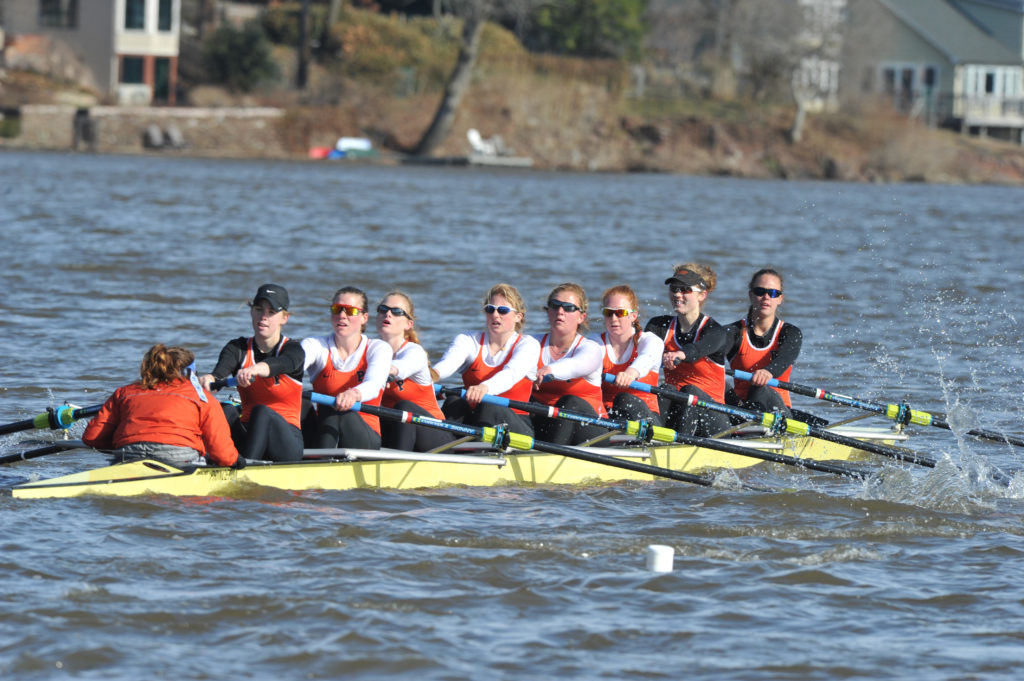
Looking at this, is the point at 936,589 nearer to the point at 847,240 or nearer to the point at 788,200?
the point at 847,240

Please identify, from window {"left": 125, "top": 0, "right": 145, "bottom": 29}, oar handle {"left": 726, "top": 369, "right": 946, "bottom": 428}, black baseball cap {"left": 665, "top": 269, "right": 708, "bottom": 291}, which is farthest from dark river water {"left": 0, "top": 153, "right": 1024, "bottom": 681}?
window {"left": 125, "top": 0, "right": 145, "bottom": 29}

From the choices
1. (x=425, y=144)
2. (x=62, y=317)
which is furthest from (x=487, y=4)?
(x=62, y=317)

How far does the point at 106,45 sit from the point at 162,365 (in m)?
43.7

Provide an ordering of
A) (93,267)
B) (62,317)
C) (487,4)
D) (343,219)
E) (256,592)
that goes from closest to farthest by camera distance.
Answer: (256,592) < (62,317) < (93,267) < (343,219) < (487,4)

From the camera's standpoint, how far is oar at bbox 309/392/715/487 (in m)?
8.50

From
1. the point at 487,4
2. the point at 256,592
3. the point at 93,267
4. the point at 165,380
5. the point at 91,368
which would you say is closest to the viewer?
the point at 256,592

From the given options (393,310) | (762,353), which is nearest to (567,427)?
(393,310)

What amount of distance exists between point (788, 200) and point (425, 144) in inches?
552

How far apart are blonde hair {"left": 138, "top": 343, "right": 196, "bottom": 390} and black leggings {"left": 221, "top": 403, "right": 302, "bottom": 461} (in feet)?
2.40

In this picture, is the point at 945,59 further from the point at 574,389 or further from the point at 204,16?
the point at 574,389

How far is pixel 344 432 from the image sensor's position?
881cm

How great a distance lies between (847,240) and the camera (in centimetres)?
2994

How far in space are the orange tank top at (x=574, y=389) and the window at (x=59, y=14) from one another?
4406 centimetres

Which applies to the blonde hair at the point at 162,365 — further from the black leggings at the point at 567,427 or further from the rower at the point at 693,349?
the rower at the point at 693,349
